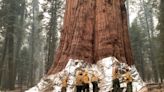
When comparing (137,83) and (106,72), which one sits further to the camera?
(106,72)

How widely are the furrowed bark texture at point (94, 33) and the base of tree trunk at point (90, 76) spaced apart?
0.25 metres

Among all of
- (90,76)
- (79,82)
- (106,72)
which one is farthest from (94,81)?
(106,72)

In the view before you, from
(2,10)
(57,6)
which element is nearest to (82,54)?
(2,10)

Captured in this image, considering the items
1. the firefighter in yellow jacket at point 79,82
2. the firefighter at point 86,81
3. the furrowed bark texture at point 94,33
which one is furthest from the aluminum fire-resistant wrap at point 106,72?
the firefighter in yellow jacket at point 79,82

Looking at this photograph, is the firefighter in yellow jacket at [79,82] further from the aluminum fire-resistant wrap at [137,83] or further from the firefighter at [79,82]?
the aluminum fire-resistant wrap at [137,83]

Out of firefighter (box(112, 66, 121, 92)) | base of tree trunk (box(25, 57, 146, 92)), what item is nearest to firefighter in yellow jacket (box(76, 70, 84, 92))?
base of tree trunk (box(25, 57, 146, 92))

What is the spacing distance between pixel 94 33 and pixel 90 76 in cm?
196

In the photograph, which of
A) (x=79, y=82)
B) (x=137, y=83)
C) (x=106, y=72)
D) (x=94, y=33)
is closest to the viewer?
(x=79, y=82)

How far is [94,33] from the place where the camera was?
36.7 feet

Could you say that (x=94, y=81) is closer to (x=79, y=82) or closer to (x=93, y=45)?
(x=79, y=82)

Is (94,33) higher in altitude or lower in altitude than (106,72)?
higher

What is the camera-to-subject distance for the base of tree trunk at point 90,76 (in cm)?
977

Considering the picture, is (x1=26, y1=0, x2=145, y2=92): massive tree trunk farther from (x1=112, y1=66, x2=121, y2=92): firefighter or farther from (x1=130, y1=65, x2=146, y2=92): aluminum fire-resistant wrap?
(x1=112, y1=66, x2=121, y2=92): firefighter

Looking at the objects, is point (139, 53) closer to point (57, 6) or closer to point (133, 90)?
point (57, 6)
